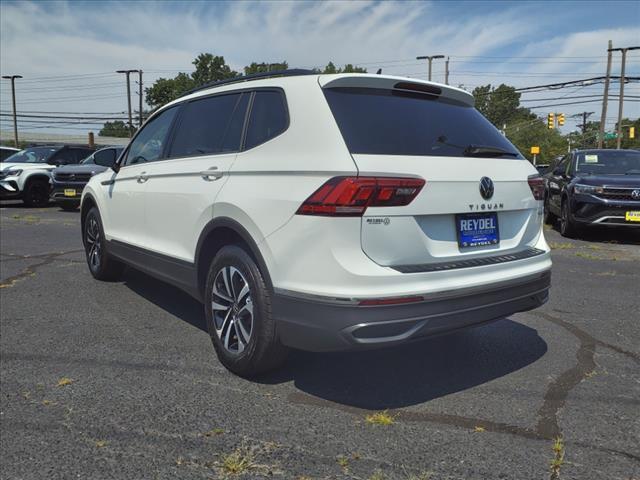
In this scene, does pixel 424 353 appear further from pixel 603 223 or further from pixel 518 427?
pixel 603 223

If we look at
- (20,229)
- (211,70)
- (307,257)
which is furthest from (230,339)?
(211,70)

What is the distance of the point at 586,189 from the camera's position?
29.6 ft

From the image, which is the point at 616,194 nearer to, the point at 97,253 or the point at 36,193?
the point at 97,253

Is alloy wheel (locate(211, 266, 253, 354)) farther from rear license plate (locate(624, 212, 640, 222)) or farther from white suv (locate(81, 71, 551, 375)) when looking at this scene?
rear license plate (locate(624, 212, 640, 222))

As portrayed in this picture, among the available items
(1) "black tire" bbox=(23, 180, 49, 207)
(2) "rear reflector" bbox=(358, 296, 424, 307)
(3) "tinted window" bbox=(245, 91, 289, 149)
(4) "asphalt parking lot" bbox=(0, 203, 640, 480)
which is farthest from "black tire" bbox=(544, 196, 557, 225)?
(1) "black tire" bbox=(23, 180, 49, 207)

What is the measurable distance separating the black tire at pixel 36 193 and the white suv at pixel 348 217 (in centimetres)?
1354

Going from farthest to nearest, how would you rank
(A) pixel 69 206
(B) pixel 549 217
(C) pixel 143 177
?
(A) pixel 69 206
(B) pixel 549 217
(C) pixel 143 177

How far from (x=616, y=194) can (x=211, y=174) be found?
7.59m

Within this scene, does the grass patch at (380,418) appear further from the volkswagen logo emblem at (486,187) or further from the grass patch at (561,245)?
the grass patch at (561,245)

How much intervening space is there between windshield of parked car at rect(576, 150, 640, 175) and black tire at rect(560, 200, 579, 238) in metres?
0.73

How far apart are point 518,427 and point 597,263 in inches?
210

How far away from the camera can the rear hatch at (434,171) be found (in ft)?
8.81

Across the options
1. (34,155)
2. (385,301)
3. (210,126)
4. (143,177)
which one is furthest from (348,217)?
(34,155)

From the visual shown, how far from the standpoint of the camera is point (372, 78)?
306 centimetres
